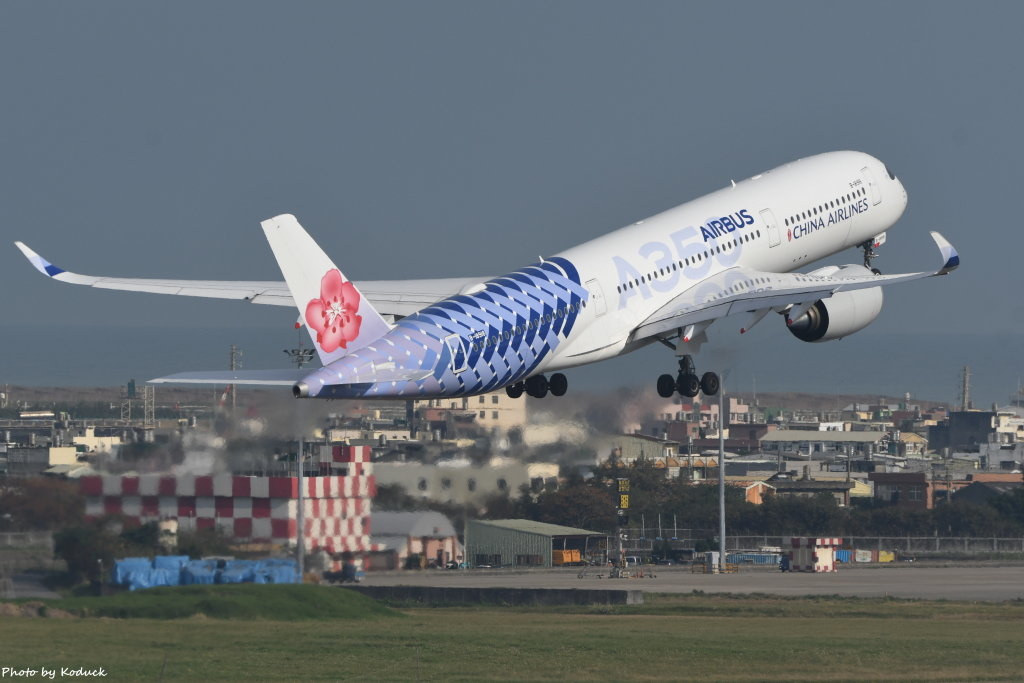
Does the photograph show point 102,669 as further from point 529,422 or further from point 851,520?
point 851,520

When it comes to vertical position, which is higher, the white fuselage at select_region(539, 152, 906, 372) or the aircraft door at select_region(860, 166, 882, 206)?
the aircraft door at select_region(860, 166, 882, 206)

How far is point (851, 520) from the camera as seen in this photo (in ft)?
377

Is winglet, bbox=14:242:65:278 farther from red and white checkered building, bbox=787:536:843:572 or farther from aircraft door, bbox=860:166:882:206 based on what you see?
red and white checkered building, bbox=787:536:843:572

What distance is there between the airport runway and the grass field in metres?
10.7

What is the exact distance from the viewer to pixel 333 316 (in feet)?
146

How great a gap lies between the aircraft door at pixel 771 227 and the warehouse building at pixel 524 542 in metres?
18.1

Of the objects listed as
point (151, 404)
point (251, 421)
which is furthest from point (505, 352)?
point (151, 404)

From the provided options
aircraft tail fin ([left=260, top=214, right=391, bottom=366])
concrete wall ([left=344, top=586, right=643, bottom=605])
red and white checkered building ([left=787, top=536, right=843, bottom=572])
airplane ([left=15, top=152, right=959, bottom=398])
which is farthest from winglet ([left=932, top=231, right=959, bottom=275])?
red and white checkered building ([left=787, top=536, right=843, bottom=572])

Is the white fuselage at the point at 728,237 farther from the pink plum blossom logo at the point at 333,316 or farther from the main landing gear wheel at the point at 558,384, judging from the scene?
the pink plum blossom logo at the point at 333,316

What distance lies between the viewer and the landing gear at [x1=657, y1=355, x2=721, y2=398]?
2147 inches

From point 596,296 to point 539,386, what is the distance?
17.7 ft

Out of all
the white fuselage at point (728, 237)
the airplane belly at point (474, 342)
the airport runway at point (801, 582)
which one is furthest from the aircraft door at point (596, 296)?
the airport runway at point (801, 582)

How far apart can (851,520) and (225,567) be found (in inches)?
2542

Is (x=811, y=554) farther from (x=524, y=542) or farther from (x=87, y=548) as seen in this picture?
(x=87, y=548)
